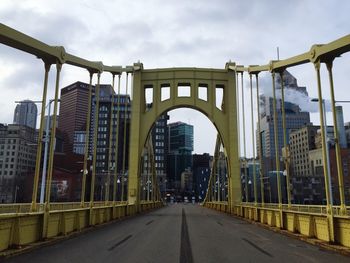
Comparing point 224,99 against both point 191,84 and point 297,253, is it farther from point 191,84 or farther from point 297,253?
point 297,253

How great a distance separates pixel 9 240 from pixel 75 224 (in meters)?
6.38

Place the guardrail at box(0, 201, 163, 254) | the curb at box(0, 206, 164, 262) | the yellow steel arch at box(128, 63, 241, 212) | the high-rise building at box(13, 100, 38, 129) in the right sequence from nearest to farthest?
the curb at box(0, 206, 164, 262), the guardrail at box(0, 201, 163, 254), the yellow steel arch at box(128, 63, 241, 212), the high-rise building at box(13, 100, 38, 129)

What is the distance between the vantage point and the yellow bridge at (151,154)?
13.4m

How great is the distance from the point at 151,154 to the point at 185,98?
46.1 ft

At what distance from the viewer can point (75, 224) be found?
715 inches

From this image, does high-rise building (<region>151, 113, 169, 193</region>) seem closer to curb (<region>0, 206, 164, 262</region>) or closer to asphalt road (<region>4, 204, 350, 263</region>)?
curb (<region>0, 206, 164, 262</region>)

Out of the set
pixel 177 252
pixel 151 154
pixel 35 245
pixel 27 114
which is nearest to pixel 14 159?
pixel 27 114

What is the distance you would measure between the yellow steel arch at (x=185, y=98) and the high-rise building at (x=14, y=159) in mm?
60553

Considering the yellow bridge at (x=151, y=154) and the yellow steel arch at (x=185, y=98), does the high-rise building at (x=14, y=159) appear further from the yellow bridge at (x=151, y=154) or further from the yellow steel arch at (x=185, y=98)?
the yellow steel arch at (x=185, y=98)

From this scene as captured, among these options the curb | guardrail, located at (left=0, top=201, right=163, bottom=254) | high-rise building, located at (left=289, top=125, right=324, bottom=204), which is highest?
high-rise building, located at (left=289, top=125, right=324, bottom=204)

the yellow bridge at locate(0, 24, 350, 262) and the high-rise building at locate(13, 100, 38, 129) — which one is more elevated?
the high-rise building at locate(13, 100, 38, 129)

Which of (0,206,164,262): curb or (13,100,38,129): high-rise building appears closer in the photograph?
(0,206,164,262): curb

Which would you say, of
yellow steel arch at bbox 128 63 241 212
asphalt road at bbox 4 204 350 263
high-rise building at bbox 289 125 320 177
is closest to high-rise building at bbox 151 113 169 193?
high-rise building at bbox 289 125 320 177

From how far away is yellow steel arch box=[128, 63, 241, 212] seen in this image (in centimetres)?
4303
